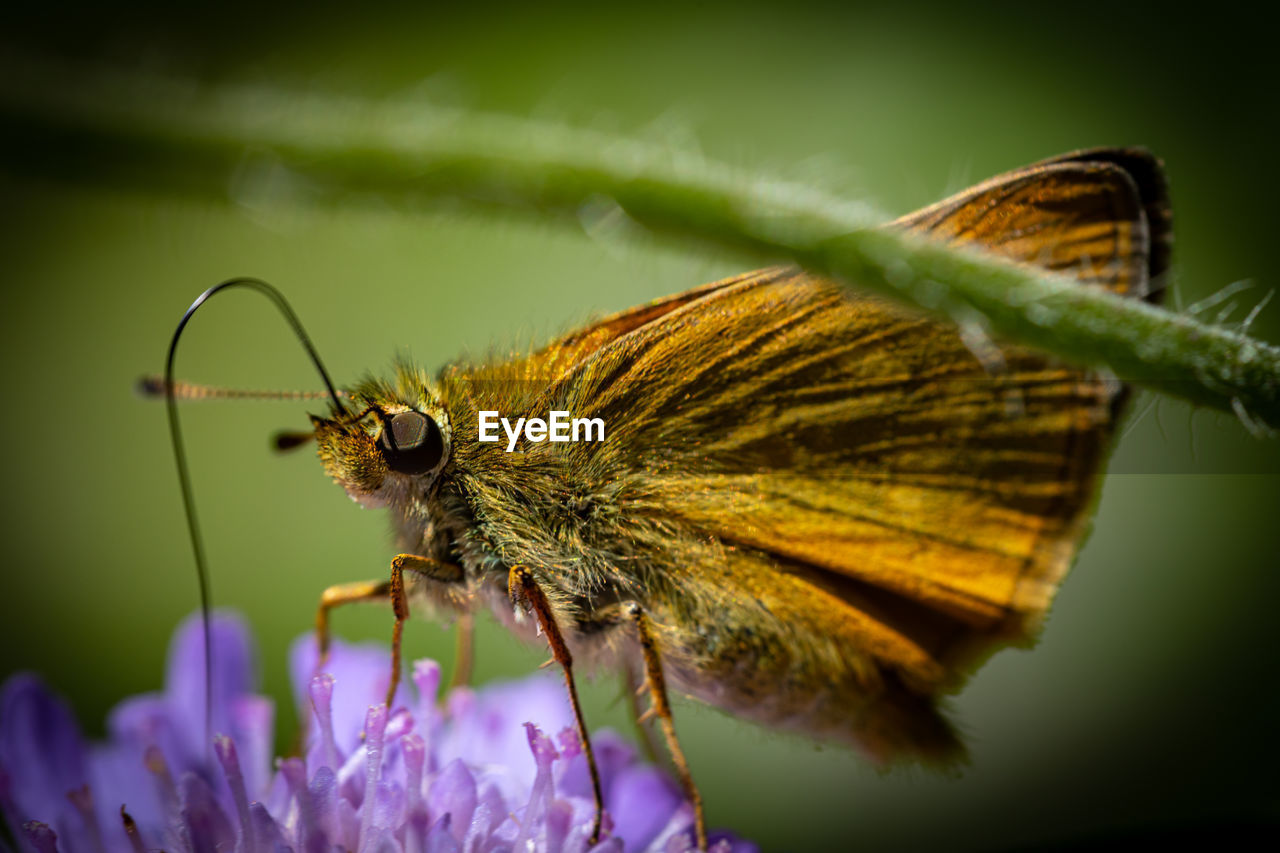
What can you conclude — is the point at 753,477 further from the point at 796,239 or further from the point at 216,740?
the point at 216,740

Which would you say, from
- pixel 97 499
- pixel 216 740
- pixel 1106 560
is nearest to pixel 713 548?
pixel 216 740

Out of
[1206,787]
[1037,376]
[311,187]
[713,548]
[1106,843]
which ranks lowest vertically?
[1206,787]

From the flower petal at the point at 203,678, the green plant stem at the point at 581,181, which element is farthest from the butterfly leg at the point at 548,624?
the flower petal at the point at 203,678

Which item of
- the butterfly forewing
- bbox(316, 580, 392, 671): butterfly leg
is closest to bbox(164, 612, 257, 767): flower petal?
bbox(316, 580, 392, 671): butterfly leg

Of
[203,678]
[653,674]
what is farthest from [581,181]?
[203,678]

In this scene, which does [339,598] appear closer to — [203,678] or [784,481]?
[203,678]

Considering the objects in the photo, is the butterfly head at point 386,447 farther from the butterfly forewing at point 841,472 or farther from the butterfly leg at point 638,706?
the butterfly leg at point 638,706
